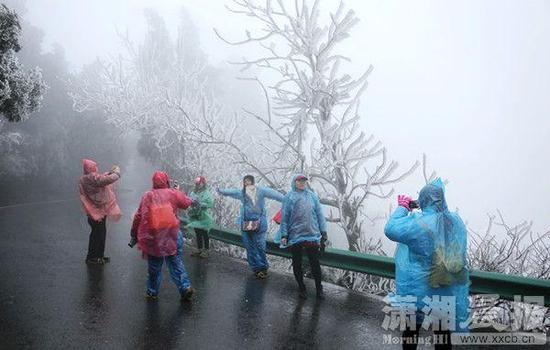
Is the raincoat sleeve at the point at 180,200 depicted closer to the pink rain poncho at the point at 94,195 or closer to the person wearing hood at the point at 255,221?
the person wearing hood at the point at 255,221

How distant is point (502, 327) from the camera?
15.7 ft

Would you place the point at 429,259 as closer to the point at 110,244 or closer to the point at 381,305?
the point at 381,305

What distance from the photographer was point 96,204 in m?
7.08

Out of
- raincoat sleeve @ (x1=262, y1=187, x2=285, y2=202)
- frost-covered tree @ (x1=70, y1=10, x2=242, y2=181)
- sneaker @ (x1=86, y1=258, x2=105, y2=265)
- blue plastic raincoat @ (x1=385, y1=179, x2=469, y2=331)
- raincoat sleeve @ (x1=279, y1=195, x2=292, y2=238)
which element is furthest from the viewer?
frost-covered tree @ (x1=70, y1=10, x2=242, y2=181)

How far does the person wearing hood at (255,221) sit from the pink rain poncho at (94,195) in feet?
7.38

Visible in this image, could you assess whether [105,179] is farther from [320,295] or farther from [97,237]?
[320,295]

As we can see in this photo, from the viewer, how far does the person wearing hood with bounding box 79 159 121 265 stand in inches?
275

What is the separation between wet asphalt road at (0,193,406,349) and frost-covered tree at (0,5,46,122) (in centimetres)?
368

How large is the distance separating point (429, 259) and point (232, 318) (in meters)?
2.58

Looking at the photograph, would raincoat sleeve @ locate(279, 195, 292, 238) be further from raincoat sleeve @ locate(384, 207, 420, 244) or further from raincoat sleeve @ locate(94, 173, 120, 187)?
raincoat sleeve @ locate(94, 173, 120, 187)

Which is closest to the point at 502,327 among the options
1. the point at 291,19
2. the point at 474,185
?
the point at 291,19

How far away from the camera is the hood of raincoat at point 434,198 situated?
3.43 metres

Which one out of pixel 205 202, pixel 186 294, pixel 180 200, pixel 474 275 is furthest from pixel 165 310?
pixel 474 275

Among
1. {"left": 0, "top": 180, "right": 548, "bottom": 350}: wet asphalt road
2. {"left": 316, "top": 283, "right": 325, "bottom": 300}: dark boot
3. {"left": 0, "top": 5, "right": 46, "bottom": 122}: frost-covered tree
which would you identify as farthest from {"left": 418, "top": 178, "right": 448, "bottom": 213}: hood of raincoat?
{"left": 0, "top": 5, "right": 46, "bottom": 122}: frost-covered tree
